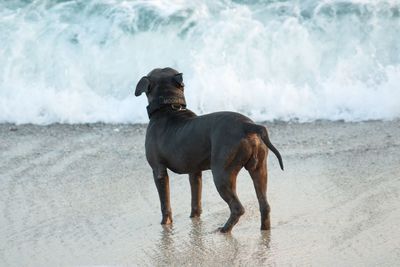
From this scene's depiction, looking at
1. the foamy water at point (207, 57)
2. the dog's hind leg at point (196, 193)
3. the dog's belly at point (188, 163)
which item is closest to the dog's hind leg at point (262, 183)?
the dog's belly at point (188, 163)

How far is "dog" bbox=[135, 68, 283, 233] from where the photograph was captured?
6.06 meters

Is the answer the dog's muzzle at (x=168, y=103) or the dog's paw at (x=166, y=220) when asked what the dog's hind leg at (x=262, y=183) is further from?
the dog's muzzle at (x=168, y=103)

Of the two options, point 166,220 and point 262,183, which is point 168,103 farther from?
point 262,183

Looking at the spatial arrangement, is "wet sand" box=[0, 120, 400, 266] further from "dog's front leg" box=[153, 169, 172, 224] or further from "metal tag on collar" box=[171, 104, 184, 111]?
"metal tag on collar" box=[171, 104, 184, 111]

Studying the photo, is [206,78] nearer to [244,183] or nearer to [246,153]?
[244,183]

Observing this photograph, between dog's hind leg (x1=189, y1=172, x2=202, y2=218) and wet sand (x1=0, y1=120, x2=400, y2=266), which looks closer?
wet sand (x1=0, y1=120, x2=400, y2=266)

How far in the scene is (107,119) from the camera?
10.8 m

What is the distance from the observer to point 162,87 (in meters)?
6.91

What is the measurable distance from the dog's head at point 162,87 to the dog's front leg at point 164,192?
0.55 meters

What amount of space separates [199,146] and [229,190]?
399 millimetres

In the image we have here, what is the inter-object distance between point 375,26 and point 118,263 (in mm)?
7177

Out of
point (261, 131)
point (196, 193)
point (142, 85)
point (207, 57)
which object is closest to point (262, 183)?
point (261, 131)

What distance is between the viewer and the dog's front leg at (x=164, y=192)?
6.75 m

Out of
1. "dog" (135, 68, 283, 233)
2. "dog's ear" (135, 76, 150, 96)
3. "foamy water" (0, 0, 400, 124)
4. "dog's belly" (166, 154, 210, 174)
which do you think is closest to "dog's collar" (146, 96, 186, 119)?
"dog" (135, 68, 283, 233)
